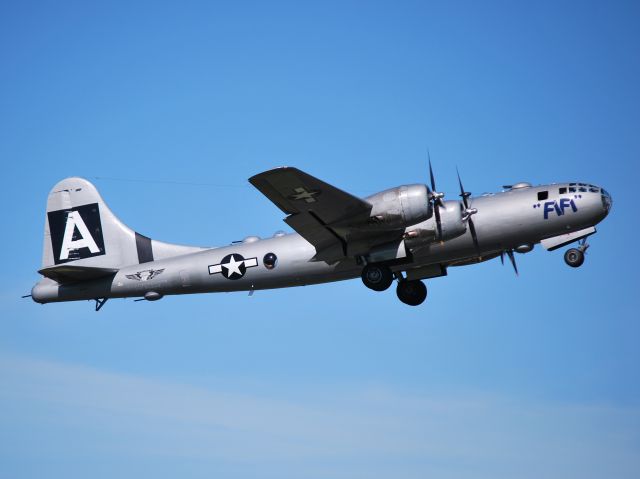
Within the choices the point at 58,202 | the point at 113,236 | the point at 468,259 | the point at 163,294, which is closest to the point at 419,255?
the point at 468,259

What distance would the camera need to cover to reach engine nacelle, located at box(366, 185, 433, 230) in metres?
27.0

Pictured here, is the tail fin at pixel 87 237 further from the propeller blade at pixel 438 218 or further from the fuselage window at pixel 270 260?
the propeller blade at pixel 438 218

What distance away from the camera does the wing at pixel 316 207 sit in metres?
25.6

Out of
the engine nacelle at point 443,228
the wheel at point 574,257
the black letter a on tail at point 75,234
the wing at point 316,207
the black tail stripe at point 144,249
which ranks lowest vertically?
the wheel at point 574,257

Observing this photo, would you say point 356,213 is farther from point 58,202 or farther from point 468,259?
point 58,202

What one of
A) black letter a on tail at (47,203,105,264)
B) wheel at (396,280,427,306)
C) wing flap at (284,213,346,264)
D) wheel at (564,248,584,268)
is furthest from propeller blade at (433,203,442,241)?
black letter a on tail at (47,203,105,264)

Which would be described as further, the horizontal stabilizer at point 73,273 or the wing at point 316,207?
the horizontal stabilizer at point 73,273

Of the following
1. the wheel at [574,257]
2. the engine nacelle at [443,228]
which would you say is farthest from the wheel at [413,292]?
the wheel at [574,257]

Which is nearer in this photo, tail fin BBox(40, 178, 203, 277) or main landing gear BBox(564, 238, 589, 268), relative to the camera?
main landing gear BBox(564, 238, 589, 268)

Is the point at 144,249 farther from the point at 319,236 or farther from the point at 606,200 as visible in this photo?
the point at 606,200

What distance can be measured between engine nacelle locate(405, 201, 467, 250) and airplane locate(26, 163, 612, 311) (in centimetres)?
3

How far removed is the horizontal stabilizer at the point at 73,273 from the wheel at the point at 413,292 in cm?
1078

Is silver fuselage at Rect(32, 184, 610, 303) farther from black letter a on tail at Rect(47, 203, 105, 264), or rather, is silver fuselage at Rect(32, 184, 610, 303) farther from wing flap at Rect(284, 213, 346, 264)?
black letter a on tail at Rect(47, 203, 105, 264)

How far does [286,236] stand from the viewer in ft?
100.0
